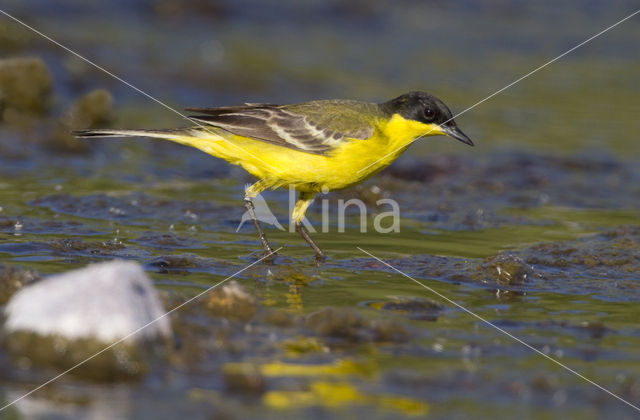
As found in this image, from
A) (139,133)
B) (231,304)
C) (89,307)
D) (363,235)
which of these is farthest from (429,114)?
(89,307)

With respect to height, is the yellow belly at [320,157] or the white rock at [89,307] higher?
the yellow belly at [320,157]

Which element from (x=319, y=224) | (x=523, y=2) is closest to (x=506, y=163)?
(x=319, y=224)

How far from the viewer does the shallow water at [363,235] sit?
4523mm

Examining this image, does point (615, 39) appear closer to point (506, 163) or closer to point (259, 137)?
point (506, 163)

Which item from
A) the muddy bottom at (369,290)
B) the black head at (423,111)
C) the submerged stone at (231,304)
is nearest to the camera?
the muddy bottom at (369,290)

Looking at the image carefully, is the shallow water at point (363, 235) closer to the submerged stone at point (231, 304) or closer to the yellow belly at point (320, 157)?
the submerged stone at point (231, 304)

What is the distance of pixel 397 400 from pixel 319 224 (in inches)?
172

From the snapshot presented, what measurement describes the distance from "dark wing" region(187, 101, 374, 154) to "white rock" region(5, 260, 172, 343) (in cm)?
320

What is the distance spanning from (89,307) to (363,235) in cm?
413

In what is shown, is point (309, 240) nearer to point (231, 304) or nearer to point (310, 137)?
point (310, 137)

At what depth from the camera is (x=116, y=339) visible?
4.45m

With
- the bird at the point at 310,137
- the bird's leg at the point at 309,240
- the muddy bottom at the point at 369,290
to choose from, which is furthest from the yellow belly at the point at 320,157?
the muddy bottom at the point at 369,290

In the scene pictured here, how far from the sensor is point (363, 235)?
830 cm

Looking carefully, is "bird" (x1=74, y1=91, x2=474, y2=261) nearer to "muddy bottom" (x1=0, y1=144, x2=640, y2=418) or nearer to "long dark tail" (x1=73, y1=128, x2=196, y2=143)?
"long dark tail" (x1=73, y1=128, x2=196, y2=143)
